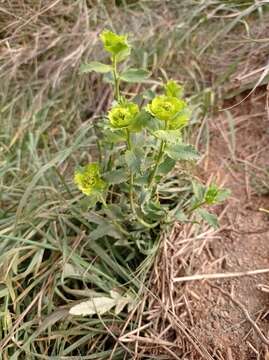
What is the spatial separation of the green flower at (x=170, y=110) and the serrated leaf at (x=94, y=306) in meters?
0.44

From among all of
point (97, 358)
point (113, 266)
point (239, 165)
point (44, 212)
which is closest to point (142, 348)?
point (97, 358)

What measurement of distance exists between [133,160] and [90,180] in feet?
0.37

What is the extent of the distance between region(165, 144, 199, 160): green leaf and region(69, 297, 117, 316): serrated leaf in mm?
377

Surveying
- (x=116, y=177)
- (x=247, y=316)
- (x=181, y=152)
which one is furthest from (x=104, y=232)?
(x=247, y=316)

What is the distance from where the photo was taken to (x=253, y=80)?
5.34ft

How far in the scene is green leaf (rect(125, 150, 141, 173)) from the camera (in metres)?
1.12

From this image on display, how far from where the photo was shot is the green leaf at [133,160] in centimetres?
112

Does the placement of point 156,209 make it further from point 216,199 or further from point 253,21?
point 253,21

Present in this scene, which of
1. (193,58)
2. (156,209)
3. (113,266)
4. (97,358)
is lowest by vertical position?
(97,358)

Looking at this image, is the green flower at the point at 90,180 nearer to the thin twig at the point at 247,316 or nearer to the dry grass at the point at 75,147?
the dry grass at the point at 75,147

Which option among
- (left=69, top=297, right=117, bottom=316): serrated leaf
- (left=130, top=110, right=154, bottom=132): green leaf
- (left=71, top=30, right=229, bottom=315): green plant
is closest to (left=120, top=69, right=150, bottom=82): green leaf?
(left=71, top=30, right=229, bottom=315): green plant

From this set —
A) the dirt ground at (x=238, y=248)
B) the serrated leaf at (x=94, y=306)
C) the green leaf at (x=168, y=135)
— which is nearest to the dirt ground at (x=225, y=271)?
the dirt ground at (x=238, y=248)

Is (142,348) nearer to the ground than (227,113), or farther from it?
nearer to the ground

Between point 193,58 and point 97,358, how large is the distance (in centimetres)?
104
